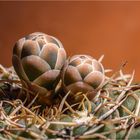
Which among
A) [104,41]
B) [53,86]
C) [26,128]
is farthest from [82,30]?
[26,128]

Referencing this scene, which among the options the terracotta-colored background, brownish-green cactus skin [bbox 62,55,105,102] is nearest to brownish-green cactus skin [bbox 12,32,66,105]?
brownish-green cactus skin [bbox 62,55,105,102]

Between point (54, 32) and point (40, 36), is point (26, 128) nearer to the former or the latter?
point (40, 36)

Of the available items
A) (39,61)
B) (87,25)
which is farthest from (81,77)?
(87,25)

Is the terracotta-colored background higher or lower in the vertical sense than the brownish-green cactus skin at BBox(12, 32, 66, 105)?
lower

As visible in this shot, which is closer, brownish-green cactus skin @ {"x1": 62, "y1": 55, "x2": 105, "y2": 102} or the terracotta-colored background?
brownish-green cactus skin @ {"x1": 62, "y1": 55, "x2": 105, "y2": 102}

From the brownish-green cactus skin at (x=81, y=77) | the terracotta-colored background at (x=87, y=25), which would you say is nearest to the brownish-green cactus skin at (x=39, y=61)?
the brownish-green cactus skin at (x=81, y=77)

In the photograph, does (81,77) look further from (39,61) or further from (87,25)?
(87,25)

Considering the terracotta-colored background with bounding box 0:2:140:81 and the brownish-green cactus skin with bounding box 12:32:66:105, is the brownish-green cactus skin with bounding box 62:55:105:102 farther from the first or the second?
the terracotta-colored background with bounding box 0:2:140:81
